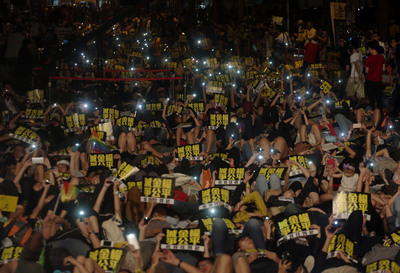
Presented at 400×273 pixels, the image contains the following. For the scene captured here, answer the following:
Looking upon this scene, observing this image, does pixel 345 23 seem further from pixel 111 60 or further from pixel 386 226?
pixel 386 226

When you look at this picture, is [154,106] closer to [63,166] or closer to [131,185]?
[63,166]

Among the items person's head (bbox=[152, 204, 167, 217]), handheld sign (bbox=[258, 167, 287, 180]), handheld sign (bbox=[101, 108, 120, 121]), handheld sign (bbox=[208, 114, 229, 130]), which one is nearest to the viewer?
person's head (bbox=[152, 204, 167, 217])

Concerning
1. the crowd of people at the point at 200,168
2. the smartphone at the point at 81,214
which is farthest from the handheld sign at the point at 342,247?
the smartphone at the point at 81,214

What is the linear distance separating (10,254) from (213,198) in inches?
111

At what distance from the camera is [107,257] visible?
25.1 ft

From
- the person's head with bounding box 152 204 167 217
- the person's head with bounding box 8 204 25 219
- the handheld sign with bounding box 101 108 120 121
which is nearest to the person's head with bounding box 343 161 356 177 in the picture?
the person's head with bounding box 152 204 167 217

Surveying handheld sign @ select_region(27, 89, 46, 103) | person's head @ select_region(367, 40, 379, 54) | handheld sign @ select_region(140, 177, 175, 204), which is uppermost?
person's head @ select_region(367, 40, 379, 54)

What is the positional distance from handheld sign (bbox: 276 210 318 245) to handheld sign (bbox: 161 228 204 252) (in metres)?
1.08

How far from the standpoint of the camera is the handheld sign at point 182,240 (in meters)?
8.09

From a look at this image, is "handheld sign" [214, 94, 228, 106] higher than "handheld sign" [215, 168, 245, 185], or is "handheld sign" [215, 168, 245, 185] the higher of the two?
"handheld sign" [214, 94, 228, 106]

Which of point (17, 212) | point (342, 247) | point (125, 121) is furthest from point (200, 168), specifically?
point (342, 247)

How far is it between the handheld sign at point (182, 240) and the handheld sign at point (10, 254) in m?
1.67

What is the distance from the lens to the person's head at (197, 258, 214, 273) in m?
7.64

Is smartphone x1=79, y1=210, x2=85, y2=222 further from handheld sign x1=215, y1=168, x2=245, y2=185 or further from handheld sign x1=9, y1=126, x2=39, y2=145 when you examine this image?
handheld sign x1=9, y1=126, x2=39, y2=145
